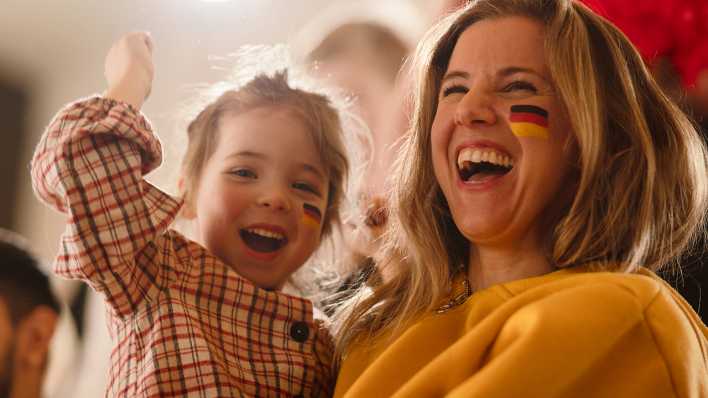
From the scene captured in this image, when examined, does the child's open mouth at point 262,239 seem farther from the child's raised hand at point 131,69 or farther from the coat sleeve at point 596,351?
the coat sleeve at point 596,351

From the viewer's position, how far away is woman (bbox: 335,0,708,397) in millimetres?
802

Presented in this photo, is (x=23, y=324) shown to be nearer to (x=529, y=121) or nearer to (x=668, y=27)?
(x=529, y=121)

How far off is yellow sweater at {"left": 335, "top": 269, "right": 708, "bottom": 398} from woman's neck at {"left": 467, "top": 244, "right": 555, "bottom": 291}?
0.30 feet

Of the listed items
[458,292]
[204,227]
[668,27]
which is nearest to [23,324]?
[204,227]

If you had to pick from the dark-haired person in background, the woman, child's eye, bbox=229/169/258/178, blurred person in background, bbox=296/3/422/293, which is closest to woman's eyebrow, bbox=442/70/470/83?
the woman

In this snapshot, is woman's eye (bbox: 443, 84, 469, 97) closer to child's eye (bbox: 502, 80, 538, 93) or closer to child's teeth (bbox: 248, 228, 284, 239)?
child's eye (bbox: 502, 80, 538, 93)

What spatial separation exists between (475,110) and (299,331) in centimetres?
37

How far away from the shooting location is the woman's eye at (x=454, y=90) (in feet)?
3.18

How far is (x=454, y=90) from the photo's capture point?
0.98 metres

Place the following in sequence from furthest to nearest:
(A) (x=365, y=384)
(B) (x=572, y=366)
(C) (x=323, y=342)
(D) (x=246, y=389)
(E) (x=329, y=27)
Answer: (E) (x=329, y=27) < (C) (x=323, y=342) < (D) (x=246, y=389) < (A) (x=365, y=384) < (B) (x=572, y=366)

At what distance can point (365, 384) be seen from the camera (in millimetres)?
858

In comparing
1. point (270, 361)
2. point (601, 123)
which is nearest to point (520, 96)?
point (601, 123)

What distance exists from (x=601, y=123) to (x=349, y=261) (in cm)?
61

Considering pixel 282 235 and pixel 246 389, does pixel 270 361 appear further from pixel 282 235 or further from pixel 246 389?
pixel 282 235
